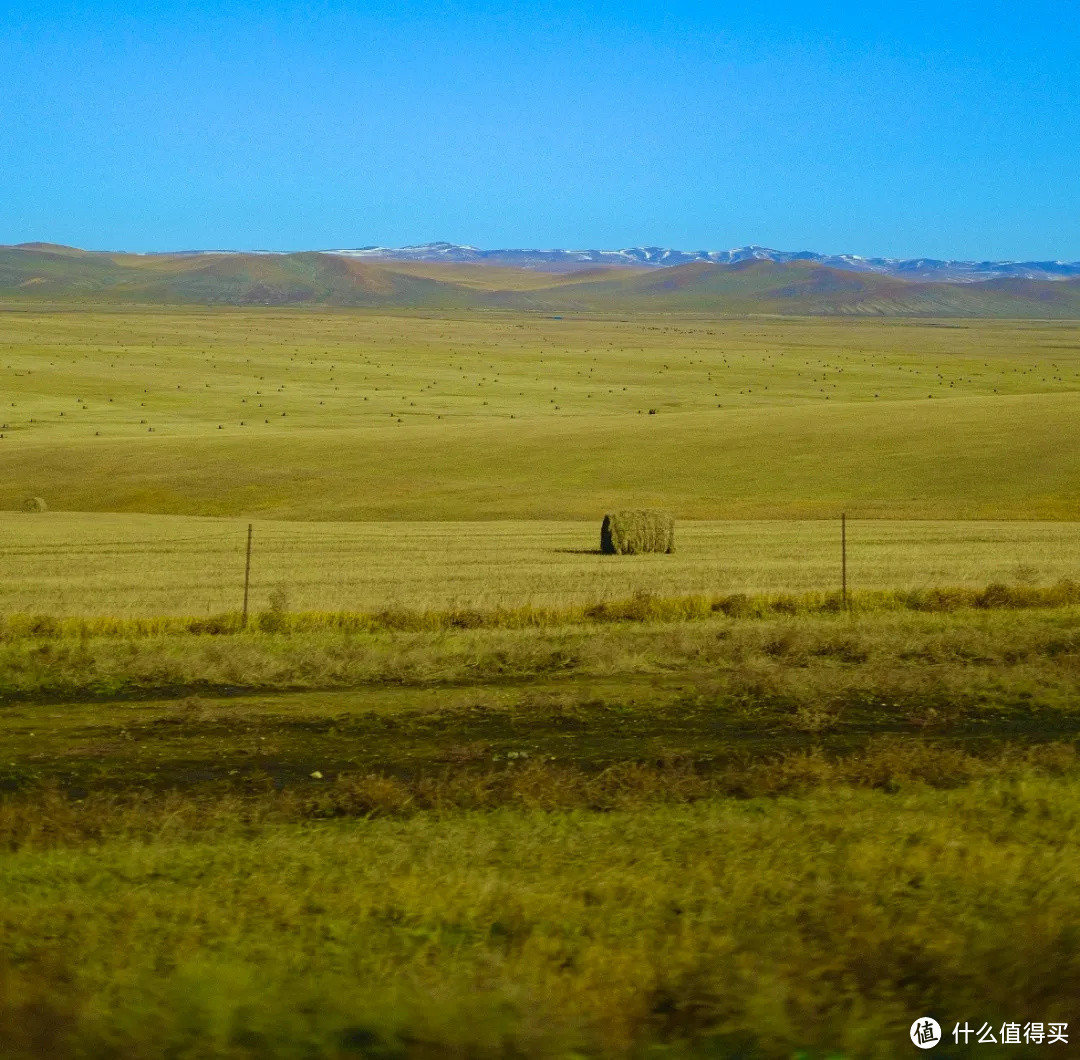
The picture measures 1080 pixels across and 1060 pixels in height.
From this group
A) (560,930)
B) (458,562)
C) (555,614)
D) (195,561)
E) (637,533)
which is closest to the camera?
(560,930)

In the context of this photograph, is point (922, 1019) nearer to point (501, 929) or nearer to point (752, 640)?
point (501, 929)

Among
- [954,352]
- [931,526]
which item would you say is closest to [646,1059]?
[931,526]

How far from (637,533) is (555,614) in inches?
462

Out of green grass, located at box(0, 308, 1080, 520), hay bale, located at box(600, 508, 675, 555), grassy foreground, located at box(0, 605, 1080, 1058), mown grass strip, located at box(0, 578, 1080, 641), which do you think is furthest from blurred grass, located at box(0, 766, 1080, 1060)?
A: green grass, located at box(0, 308, 1080, 520)

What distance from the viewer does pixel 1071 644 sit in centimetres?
1549

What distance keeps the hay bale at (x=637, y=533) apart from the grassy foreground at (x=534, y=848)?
14.4 metres

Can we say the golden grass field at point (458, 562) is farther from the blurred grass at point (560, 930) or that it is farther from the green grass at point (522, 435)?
the blurred grass at point (560, 930)

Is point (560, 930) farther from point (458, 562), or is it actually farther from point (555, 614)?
point (458, 562)

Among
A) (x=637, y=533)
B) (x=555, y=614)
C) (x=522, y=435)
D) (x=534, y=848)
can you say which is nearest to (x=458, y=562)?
(x=637, y=533)

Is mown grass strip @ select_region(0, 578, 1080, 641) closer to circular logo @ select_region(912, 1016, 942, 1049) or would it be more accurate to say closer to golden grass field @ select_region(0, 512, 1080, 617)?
golden grass field @ select_region(0, 512, 1080, 617)

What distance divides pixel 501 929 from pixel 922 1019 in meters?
2.14

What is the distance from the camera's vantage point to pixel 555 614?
18297mm

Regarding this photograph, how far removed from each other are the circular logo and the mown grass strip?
12.7 m

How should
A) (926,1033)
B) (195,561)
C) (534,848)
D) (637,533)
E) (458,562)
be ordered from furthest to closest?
(637,533) < (195,561) < (458,562) < (534,848) < (926,1033)
